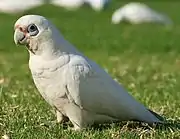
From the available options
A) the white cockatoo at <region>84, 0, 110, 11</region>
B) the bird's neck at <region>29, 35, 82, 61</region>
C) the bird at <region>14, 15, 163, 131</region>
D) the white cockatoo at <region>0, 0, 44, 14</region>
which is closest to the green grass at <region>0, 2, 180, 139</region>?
the bird at <region>14, 15, 163, 131</region>

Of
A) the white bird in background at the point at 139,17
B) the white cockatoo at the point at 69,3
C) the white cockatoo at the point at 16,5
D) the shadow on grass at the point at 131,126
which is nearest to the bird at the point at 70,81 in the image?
the shadow on grass at the point at 131,126

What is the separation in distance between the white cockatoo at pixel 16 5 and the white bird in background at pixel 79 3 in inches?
41.1

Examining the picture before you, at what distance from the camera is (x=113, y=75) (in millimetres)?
8633

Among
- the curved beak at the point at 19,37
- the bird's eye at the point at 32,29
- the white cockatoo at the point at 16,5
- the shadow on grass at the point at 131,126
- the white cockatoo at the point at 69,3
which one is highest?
the white cockatoo at the point at 69,3

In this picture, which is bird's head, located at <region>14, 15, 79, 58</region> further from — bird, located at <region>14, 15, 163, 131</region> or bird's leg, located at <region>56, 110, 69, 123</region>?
bird's leg, located at <region>56, 110, 69, 123</region>

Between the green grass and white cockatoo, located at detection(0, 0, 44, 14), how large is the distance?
32cm

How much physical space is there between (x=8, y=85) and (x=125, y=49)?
15.9 ft

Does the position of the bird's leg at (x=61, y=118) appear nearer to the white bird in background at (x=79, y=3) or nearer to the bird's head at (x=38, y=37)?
the bird's head at (x=38, y=37)

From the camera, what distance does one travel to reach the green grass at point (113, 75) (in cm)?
461

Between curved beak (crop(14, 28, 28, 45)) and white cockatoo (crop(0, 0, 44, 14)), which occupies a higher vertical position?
white cockatoo (crop(0, 0, 44, 14))

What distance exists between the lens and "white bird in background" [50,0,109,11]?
808 inches

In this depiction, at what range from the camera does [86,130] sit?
15.1 feet

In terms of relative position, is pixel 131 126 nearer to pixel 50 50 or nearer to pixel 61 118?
pixel 61 118

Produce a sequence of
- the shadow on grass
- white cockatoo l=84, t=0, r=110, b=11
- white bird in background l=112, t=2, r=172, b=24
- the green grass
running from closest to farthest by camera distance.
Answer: the green grass → the shadow on grass → white bird in background l=112, t=2, r=172, b=24 → white cockatoo l=84, t=0, r=110, b=11
